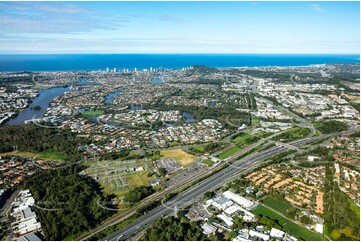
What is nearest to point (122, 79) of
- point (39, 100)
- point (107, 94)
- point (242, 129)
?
point (107, 94)

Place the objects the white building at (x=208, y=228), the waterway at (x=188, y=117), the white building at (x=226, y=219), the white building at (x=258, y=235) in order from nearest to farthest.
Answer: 1. the white building at (x=258, y=235)
2. the white building at (x=208, y=228)
3. the white building at (x=226, y=219)
4. the waterway at (x=188, y=117)

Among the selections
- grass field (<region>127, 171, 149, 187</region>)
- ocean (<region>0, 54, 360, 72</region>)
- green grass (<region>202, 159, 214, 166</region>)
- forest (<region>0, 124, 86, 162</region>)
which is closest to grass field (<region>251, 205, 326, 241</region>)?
green grass (<region>202, 159, 214, 166</region>)

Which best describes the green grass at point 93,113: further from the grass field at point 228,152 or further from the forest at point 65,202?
the grass field at point 228,152

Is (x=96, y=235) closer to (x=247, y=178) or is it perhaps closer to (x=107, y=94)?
(x=247, y=178)

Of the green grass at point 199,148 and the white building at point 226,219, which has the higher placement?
the green grass at point 199,148

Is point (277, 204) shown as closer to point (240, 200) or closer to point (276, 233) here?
point (240, 200)

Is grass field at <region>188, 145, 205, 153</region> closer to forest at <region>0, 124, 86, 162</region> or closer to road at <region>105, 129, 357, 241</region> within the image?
road at <region>105, 129, 357, 241</region>

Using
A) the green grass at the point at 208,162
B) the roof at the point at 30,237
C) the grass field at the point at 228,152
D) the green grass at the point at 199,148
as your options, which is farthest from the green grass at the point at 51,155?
the grass field at the point at 228,152
